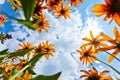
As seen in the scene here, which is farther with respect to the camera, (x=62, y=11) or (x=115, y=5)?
(x=62, y=11)

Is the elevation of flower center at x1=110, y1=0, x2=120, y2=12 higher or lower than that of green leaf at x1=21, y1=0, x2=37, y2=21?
lower

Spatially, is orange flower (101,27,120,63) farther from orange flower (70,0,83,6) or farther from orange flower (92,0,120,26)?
orange flower (70,0,83,6)

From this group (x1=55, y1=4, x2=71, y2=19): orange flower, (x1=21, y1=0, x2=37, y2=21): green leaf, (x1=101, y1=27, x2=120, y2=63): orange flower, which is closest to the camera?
(x1=21, y1=0, x2=37, y2=21): green leaf

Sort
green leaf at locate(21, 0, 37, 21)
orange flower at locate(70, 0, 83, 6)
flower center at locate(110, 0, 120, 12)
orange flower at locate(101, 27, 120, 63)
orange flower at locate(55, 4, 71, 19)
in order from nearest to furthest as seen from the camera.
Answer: green leaf at locate(21, 0, 37, 21) < flower center at locate(110, 0, 120, 12) < orange flower at locate(101, 27, 120, 63) < orange flower at locate(70, 0, 83, 6) < orange flower at locate(55, 4, 71, 19)

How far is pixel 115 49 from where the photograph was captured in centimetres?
129

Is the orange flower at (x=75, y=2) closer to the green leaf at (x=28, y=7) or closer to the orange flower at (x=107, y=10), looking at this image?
the orange flower at (x=107, y=10)

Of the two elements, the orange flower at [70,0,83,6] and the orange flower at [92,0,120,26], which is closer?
the orange flower at [92,0,120,26]

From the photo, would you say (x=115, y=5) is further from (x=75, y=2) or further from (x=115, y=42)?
(x=75, y=2)

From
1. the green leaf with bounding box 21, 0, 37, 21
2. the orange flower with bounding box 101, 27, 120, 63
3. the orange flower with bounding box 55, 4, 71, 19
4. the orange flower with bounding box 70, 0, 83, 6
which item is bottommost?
the orange flower with bounding box 101, 27, 120, 63

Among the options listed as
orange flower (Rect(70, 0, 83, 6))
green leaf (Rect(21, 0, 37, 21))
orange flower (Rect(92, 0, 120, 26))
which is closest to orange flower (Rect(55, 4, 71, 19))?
orange flower (Rect(70, 0, 83, 6))

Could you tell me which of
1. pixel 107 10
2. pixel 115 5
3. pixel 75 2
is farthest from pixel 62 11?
pixel 115 5

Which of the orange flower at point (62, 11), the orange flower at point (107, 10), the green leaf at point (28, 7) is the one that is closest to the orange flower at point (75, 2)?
the orange flower at point (62, 11)

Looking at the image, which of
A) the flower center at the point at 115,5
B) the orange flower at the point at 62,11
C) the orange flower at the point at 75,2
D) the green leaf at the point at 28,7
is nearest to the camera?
the green leaf at the point at 28,7

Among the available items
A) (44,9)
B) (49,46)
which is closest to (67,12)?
(49,46)
